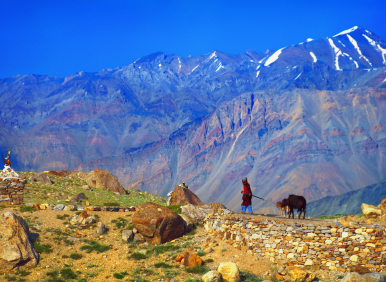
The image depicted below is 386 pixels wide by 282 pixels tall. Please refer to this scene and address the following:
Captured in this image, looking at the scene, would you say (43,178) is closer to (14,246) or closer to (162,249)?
(14,246)

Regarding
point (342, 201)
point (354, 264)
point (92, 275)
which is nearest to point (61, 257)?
point (92, 275)

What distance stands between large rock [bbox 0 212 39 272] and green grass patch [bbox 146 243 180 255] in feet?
17.0

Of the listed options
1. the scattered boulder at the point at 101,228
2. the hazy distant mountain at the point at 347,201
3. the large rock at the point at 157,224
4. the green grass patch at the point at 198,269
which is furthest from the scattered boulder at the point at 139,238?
the hazy distant mountain at the point at 347,201

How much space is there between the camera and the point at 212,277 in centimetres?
1527

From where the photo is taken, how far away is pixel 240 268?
672 inches

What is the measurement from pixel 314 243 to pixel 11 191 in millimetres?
17934

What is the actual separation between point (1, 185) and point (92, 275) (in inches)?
428

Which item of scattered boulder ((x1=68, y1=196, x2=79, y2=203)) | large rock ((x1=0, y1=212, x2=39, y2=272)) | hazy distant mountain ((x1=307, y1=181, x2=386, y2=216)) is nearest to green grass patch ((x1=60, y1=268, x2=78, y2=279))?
large rock ((x1=0, y1=212, x2=39, y2=272))

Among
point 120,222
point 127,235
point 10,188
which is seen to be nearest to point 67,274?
point 127,235

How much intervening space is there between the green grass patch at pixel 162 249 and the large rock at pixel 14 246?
5.18 m

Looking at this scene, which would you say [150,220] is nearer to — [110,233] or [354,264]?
[110,233]

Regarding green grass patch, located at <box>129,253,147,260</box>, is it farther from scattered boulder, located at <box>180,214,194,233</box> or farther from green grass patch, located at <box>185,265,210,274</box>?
scattered boulder, located at <box>180,214,194,233</box>

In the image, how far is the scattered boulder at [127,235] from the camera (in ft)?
65.2

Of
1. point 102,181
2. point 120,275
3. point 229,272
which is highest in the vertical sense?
point 102,181
